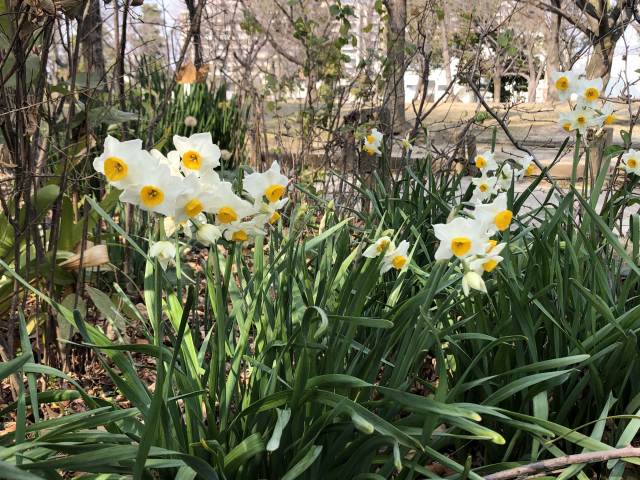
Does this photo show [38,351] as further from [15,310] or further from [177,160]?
[177,160]

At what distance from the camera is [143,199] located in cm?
81

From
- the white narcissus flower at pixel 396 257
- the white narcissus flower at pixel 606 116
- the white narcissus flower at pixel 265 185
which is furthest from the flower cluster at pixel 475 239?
the white narcissus flower at pixel 606 116

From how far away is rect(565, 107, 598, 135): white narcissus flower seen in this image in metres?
1.70

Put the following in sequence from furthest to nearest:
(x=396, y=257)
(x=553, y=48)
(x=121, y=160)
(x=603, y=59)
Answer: (x=553, y=48)
(x=603, y=59)
(x=396, y=257)
(x=121, y=160)

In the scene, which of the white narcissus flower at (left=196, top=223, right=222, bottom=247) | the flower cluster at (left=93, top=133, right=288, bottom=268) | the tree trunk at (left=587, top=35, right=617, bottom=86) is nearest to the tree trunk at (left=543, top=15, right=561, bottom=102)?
the tree trunk at (left=587, top=35, right=617, bottom=86)

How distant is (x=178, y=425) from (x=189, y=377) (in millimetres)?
99

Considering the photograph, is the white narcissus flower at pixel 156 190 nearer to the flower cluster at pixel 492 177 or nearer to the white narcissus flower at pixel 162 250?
the white narcissus flower at pixel 162 250

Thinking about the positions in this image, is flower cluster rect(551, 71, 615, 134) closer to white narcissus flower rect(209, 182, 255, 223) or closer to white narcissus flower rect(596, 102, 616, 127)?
white narcissus flower rect(596, 102, 616, 127)

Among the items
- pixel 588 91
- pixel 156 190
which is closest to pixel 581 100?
pixel 588 91

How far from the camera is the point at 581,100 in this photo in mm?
1688

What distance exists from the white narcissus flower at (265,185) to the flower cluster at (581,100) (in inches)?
44.0

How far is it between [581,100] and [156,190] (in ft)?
4.73

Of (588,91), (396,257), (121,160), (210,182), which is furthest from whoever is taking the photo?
(588,91)

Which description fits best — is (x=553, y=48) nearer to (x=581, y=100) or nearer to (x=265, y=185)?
(x=581, y=100)
